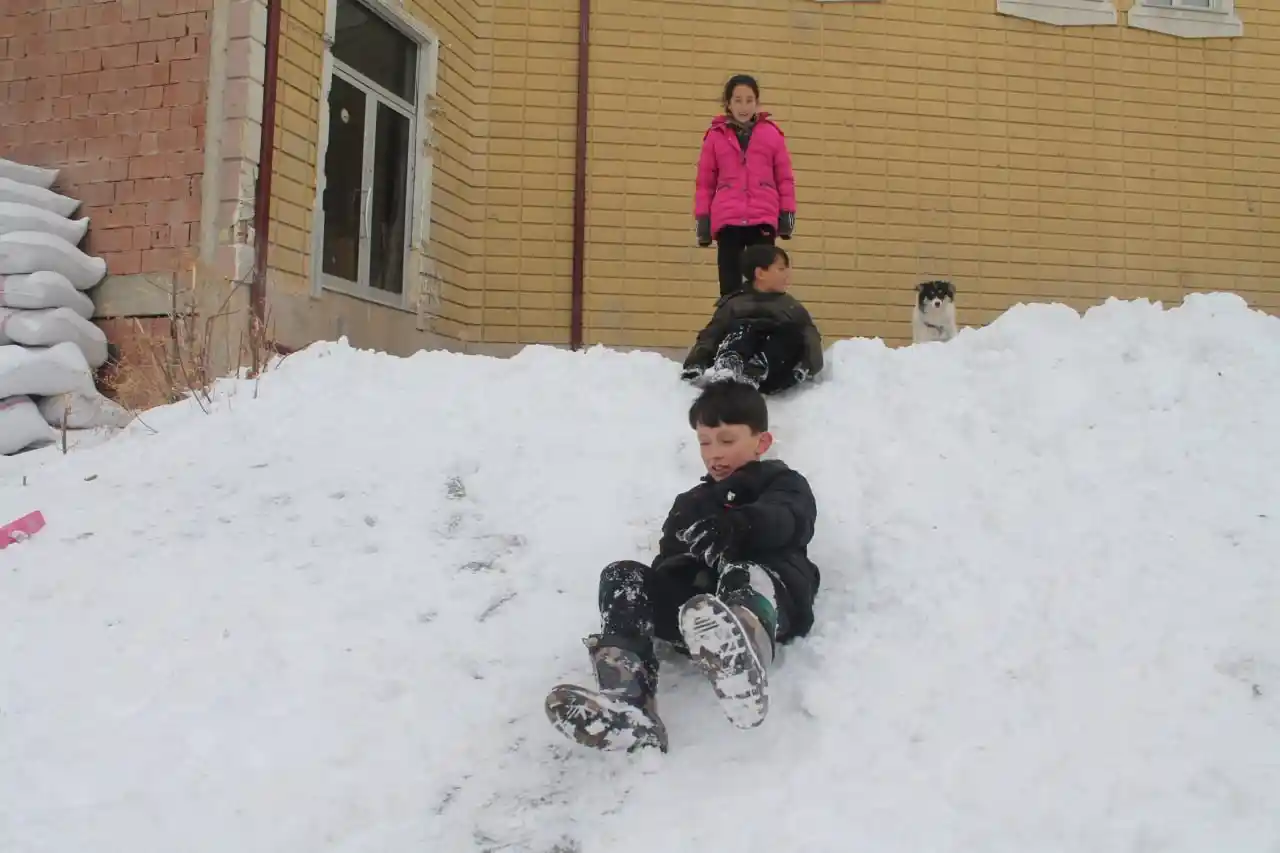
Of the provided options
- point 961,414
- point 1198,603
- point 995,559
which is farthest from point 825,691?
point 961,414

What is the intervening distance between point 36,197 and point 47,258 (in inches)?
22.2

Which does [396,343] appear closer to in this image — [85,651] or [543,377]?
[543,377]

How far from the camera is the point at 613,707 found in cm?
262

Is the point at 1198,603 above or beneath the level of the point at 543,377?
beneath

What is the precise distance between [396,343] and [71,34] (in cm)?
317

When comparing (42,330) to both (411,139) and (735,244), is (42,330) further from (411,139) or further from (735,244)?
(735,244)

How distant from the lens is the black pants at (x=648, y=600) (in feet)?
9.52

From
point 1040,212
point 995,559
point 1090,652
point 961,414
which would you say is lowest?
point 1090,652

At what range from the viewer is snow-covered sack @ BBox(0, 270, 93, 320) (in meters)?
6.38

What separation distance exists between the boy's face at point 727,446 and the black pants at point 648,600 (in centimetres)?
34

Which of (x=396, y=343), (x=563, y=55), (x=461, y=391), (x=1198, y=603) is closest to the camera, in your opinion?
(x=1198, y=603)

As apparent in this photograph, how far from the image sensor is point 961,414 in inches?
177

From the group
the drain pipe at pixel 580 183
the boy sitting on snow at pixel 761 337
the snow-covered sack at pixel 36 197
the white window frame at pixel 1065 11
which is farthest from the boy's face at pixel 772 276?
the white window frame at pixel 1065 11

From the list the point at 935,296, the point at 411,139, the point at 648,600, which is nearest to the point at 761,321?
the point at 935,296
